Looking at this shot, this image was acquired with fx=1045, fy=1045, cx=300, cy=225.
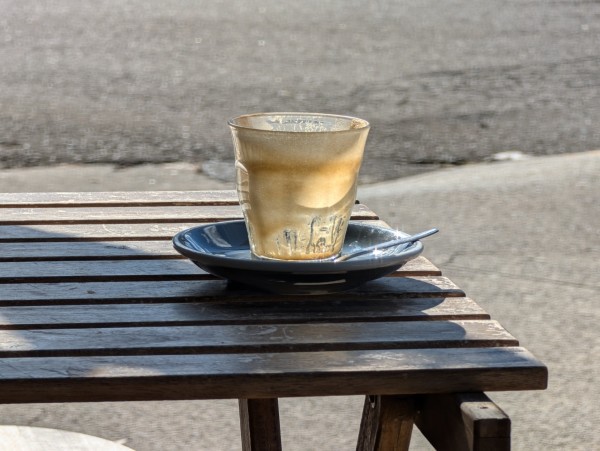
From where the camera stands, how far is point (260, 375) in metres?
0.92

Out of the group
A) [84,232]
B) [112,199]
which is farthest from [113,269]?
[112,199]

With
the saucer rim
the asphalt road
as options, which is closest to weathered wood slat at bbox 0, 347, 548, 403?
the saucer rim

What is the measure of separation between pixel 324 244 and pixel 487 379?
0.31 m

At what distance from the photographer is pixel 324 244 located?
3.92 feet

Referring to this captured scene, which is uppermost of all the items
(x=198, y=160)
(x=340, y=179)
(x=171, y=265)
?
(x=340, y=179)

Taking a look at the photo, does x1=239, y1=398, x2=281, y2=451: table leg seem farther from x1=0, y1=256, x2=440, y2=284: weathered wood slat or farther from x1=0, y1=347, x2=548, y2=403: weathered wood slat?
x1=0, y1=347, x2=548, y2=403: weathered wood slat

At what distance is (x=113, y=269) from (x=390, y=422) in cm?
38

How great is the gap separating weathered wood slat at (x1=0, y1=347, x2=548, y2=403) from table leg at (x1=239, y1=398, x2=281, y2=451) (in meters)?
0.80

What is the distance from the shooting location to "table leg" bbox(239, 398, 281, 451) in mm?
1758

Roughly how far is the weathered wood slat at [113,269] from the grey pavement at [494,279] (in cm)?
124

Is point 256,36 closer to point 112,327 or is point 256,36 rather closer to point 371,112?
point 371,112

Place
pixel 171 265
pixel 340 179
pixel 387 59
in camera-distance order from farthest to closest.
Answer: pixel 387 59
pixel 171 265
pixel 340 179

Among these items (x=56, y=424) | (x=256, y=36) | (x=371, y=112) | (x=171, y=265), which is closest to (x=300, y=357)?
(x=171, y=265)

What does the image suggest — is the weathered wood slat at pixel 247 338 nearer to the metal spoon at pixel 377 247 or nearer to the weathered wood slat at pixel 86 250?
the metal spoon at pixel 377 247
